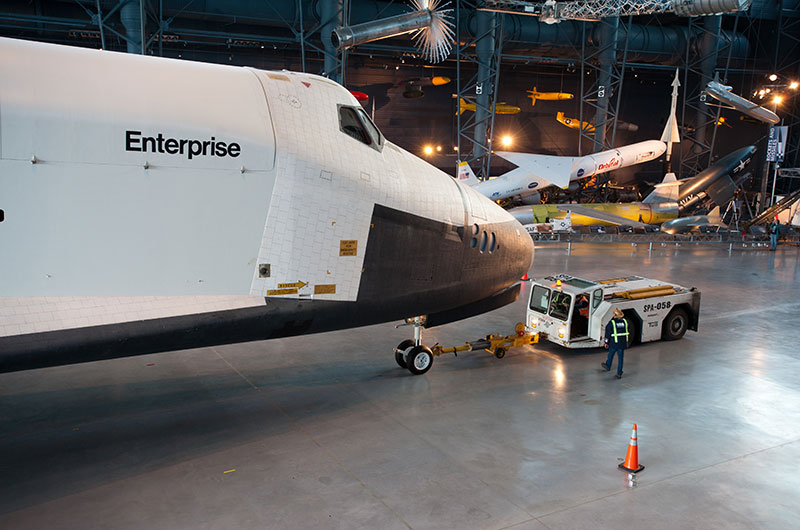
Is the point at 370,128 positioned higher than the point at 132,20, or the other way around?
the point at 132,20

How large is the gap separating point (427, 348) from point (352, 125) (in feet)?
14.6

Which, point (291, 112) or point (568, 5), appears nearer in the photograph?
point (291, 112)

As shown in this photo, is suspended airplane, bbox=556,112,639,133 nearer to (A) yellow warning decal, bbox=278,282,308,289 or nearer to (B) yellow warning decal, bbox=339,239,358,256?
(B) yellow warning decal, bbox=339,239,358,256

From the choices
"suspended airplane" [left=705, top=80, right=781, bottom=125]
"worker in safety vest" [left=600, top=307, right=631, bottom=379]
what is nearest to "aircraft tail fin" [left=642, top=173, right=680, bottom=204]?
"suspended airplane" [left=705, top=80, right=781, bottom=125]

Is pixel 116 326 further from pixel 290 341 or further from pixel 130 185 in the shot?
pixel 290 341

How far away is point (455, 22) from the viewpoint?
34.5 m

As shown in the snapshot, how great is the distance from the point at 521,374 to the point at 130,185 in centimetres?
717

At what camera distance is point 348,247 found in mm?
7281

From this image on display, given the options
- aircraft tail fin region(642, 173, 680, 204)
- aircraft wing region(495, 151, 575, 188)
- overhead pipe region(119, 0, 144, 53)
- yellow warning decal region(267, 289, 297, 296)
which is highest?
overhead pipe region(119, 0, 144, 53)

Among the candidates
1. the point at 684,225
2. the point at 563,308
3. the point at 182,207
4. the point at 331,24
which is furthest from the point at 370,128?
the point at 684,225

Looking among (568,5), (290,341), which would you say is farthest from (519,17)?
(290,341)

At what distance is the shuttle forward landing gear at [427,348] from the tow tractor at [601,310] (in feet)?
1.85

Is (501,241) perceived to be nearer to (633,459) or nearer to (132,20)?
(633,459)

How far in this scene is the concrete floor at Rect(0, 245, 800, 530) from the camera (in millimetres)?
5980
